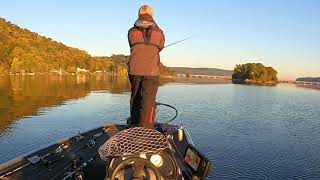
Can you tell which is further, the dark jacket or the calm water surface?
the calm water surface

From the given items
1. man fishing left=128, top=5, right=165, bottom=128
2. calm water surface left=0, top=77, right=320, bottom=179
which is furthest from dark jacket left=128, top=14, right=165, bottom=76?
calm water surface left=0, top=77, right=320, bottom=179

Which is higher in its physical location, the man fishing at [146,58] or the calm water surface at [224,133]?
the man fishing at [146,58]

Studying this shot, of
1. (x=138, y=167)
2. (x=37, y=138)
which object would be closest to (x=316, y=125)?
(x=37, y=138)

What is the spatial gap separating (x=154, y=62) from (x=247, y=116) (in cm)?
3115

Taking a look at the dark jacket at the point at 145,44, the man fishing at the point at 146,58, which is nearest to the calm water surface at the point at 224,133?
the man fishing at the point at 146,58

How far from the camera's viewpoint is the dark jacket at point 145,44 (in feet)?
29.1

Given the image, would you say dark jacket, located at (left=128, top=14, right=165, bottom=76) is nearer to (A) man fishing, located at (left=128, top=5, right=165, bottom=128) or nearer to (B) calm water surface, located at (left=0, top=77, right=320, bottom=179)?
(A) man fishing, located at (left=128, top=5, right=165, bottom=128)

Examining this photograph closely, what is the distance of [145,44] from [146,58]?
32cm

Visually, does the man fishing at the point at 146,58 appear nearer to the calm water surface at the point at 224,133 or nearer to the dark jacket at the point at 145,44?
the dark jacket at the point at 145,44

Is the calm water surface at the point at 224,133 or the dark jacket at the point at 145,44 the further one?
the calm water surface at the point at 224,133

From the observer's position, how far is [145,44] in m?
8.94

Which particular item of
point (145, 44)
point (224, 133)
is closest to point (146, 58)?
point (145, 44)

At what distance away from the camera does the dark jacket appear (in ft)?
29.1

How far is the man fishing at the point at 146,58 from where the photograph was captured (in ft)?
29.2
